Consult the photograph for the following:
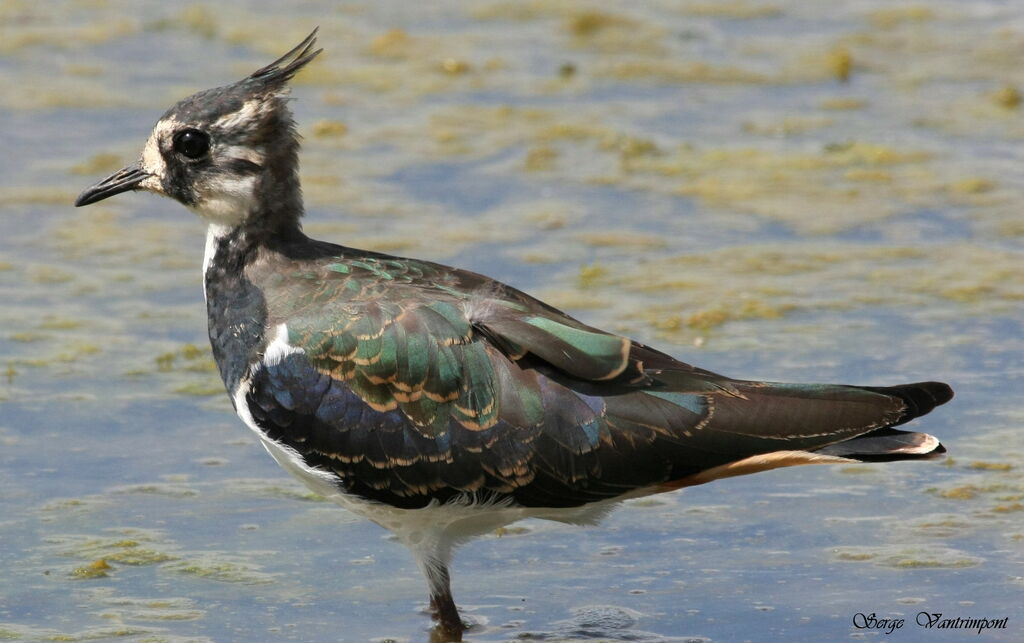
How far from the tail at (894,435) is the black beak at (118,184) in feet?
9.52

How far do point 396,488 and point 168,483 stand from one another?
66.7 inches

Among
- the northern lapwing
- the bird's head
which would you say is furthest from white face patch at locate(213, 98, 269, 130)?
the northern lapwing

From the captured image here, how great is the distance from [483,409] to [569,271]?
3.40 metres

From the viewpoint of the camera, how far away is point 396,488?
250 inches

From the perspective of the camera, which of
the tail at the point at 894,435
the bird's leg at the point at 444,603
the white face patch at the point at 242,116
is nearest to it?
the tail at the point at 894,435

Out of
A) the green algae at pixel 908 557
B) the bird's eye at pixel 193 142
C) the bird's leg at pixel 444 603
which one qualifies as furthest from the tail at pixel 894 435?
the bird's eye at pixel 193 142

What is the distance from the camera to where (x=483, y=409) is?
6.26 m

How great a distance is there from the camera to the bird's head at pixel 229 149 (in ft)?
22.1

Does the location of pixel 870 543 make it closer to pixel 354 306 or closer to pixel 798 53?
pixel 354 306

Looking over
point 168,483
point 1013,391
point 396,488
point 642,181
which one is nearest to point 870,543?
point 1013,391

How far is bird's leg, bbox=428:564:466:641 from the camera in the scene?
6.50m

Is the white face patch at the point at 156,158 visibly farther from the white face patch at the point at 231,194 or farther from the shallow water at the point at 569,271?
the shallow water at the point at 569,271

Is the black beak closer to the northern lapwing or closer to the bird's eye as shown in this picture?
the bird's eye

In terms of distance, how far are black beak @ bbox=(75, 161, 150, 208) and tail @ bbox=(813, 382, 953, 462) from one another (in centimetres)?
290
